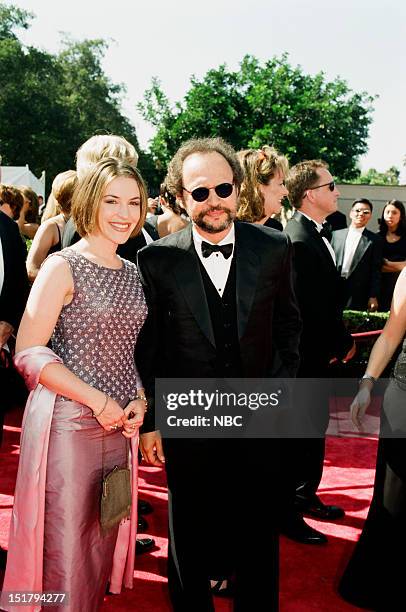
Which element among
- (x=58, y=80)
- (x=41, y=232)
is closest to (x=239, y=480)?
(x=41, y=232)

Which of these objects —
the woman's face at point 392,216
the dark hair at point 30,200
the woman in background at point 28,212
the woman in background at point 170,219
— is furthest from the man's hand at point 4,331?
the woman's face at point 392,216

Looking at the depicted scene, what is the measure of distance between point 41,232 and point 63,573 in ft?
6.90

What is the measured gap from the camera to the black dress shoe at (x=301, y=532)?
3605mm

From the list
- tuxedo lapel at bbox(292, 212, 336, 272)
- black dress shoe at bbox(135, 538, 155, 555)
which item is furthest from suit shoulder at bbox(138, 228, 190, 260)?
black dress shoe at bbox(135, 538, 155, 555)

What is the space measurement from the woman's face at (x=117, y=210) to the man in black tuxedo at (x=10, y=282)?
0.88 metres

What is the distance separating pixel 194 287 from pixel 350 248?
5.63 meters

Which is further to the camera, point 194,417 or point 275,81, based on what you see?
point 275,81

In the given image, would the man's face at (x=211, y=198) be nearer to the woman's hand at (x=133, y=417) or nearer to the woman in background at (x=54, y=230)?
the woman's hand at (x=133, y=417)

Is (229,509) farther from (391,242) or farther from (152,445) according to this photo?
(391,242)

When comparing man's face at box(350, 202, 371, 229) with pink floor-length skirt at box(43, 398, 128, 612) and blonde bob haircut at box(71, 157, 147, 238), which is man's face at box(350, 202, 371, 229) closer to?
blonde bob haircut at box(71, 157, 147, 238)

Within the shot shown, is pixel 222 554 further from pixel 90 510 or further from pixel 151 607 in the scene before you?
pixel 90 510

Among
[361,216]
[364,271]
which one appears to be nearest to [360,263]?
[364,271]

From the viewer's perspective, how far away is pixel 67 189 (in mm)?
3736

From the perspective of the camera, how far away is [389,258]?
866cm
